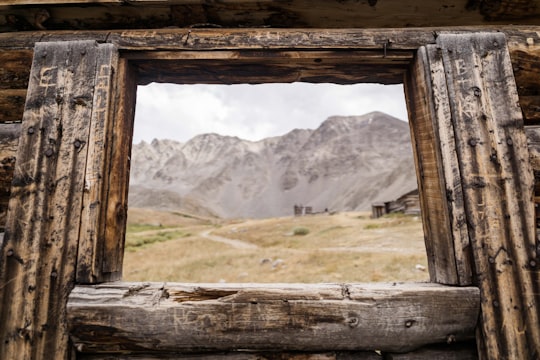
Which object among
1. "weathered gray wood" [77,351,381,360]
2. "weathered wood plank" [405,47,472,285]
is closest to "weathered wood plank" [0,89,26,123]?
"weathered gray wood" [77,351,381,360]

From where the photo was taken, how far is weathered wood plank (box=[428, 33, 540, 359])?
1531 millimetres

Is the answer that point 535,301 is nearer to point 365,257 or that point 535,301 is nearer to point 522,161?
point 522,161

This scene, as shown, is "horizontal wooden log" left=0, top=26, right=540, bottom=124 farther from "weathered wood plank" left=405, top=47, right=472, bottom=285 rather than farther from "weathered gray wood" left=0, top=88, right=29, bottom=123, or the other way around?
"weathered wood plank" left=405, top=47, right=472, bottom=285

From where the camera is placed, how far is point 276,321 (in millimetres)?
1534

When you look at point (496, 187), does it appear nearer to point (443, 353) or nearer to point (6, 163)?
point (443, 353)

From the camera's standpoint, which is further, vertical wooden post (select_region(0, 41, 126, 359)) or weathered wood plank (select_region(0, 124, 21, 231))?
weathered wood plank (select_region(0, 124, 21, 231))

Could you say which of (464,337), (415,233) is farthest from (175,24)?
(415,233)

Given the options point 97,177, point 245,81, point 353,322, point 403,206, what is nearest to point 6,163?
point 97,177

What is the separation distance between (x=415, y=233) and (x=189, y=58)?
49.1ft

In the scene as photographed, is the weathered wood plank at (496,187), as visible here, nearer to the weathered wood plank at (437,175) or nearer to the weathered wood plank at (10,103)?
the weathered wood plank at (437,175)

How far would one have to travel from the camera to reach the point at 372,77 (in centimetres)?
218

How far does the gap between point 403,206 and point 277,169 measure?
74.7 meters

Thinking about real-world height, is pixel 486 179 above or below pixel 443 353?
above

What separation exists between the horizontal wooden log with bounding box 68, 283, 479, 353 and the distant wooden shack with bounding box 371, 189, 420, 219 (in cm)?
2235
